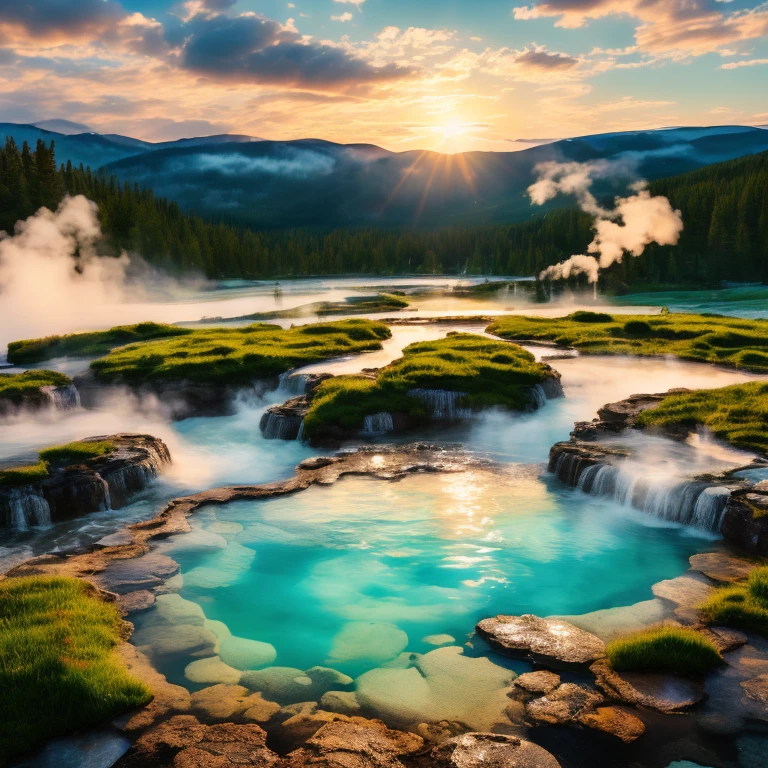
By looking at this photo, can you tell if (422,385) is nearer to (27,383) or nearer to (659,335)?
(27,383)

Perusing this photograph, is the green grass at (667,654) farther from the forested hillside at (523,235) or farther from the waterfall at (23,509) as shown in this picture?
the forested hillside at (523,235)

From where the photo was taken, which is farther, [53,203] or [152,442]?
[53,203]

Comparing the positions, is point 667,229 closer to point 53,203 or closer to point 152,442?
point 53,203

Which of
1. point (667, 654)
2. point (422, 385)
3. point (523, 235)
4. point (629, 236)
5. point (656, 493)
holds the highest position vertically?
point (523, 235)

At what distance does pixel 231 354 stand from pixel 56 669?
28.9 meters

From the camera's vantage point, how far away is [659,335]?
48406 mm

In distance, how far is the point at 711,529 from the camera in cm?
1689

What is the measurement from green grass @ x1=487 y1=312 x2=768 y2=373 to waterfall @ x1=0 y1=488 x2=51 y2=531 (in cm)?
3342

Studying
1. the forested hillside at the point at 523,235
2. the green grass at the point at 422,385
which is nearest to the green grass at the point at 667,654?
the green grass at the point at 422,385

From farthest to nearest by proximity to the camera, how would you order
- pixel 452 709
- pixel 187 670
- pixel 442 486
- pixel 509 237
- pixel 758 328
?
pixel 509 237, pixel 758 328, pixel 442 486, pixel 187 670, pixel 452 709

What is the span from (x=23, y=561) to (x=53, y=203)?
312 feet

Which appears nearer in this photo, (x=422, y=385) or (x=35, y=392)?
(x=422, y=385)

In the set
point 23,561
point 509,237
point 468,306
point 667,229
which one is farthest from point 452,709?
point 509,237

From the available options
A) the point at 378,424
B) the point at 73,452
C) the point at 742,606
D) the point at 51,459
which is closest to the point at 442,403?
the point at 378,424
